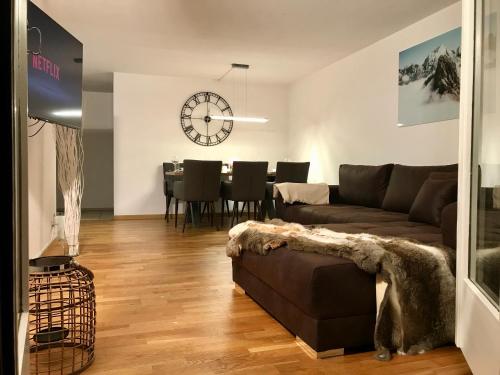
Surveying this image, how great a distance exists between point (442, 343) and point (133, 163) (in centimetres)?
555

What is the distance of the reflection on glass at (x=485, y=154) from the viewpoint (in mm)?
1546

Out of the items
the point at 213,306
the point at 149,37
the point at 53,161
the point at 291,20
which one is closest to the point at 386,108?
the point at 291,20

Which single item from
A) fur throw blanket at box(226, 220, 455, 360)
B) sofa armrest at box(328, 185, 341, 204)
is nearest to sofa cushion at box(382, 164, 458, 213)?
sofa armrest at box(328, 185, 341, 204)

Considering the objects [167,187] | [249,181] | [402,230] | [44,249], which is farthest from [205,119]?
[402,230]

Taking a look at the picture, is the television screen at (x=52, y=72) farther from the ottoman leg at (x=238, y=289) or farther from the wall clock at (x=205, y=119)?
the wall clock at (x=205, y=119)

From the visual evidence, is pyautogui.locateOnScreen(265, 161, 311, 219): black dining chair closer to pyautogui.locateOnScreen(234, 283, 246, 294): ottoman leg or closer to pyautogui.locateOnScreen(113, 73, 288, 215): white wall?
pyautogui.locateOnScreen(113, 73, 288, 215): white wall

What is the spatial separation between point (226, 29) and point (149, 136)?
279 cm

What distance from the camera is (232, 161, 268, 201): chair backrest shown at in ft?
17.4

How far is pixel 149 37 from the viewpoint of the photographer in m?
4.64

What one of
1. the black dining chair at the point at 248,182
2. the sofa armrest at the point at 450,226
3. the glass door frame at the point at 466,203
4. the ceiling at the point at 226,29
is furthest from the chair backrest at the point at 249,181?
the glass door frame at the point at 466,203

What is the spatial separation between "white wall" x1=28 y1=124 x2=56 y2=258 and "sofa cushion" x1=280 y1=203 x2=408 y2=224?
2.42m

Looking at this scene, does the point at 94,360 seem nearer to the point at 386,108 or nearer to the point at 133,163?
the point at 386,108

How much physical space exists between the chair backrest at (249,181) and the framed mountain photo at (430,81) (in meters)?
1.88

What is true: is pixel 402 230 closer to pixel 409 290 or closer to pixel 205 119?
pixel 409 290
